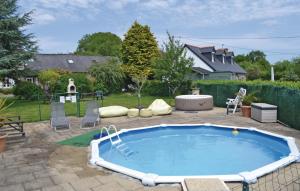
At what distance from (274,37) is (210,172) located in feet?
118

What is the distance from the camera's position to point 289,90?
1184 centimetres

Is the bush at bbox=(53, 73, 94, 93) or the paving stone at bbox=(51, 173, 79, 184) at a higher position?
the bush at bbox=(53, 73, 94, 93)

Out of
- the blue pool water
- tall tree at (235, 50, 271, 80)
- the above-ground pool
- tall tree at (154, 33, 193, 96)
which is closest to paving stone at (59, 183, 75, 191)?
the above-ground pool

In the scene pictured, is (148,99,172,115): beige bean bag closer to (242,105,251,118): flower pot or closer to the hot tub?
the hot tub

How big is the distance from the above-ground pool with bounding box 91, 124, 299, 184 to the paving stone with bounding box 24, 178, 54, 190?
1.31 metres

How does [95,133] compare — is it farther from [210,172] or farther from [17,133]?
[210,172]

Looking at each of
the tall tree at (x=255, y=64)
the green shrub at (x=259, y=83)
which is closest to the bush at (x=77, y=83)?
the green shrub at (x=259, y=83)

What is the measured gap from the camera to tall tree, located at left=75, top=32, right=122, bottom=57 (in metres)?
71.1

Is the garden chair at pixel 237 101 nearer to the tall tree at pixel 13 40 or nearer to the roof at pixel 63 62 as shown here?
the tall tree at pixel 13 40

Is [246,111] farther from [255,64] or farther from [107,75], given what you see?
[255,64]

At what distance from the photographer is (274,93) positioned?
13.3 metres

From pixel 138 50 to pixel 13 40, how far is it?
1284 cm

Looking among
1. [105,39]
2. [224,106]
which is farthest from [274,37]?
[105,39]

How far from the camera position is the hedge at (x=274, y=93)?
447 inches
